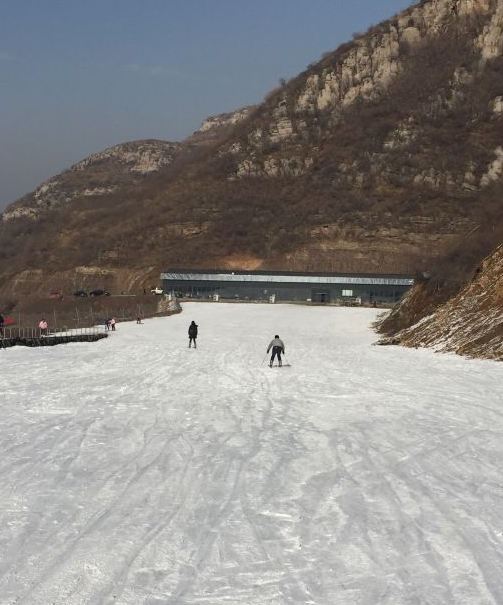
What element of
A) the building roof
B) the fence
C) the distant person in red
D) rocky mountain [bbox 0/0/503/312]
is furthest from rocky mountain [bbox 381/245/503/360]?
rocky mountain [bbox 0/0/503/312]

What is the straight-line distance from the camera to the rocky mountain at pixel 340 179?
109 meters

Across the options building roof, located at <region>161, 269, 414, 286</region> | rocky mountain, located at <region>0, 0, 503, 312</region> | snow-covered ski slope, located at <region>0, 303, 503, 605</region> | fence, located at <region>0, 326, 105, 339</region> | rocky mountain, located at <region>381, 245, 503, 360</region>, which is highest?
rocky mountain, located at <region>0, 0, 503, 312</region>

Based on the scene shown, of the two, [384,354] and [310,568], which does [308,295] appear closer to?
[384,354]

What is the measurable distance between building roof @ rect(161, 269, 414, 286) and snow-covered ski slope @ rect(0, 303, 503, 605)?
66.4 m

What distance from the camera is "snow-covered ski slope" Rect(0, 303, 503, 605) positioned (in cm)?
559

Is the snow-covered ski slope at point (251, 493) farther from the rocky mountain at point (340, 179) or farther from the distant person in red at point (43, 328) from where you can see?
the rocky mountain at point (340, 179)

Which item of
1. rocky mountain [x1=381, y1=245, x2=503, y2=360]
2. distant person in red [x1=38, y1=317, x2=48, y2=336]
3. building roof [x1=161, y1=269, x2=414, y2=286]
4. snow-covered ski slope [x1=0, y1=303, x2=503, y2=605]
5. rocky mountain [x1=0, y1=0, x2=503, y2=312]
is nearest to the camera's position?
snow-covered ski slope [x1=0, y1=303, x2=503, y2=605]

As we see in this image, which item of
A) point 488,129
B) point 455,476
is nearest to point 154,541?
point 455,476

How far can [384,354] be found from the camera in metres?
27.9

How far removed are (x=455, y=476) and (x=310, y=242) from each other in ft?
337

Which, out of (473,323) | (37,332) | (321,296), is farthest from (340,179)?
(473,323)

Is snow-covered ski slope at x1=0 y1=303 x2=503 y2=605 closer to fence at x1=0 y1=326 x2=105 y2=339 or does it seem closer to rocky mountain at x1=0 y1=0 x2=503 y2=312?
fence at x1=0 y1=326 x2=105 y2=339

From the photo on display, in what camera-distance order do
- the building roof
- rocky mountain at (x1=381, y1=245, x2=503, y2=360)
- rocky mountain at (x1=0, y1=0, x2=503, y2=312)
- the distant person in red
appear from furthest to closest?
rocky mountain at (x1=0, y1=0, x2=503, y2=312) → the building roof → the distant person in red → rocky mountain at (x1=381, y1=245, x2=503, y2=360)

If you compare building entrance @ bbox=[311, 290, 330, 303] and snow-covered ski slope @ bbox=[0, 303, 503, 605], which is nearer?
snow-covered ski slope @ bbox=[0, 303, 503, 605]
